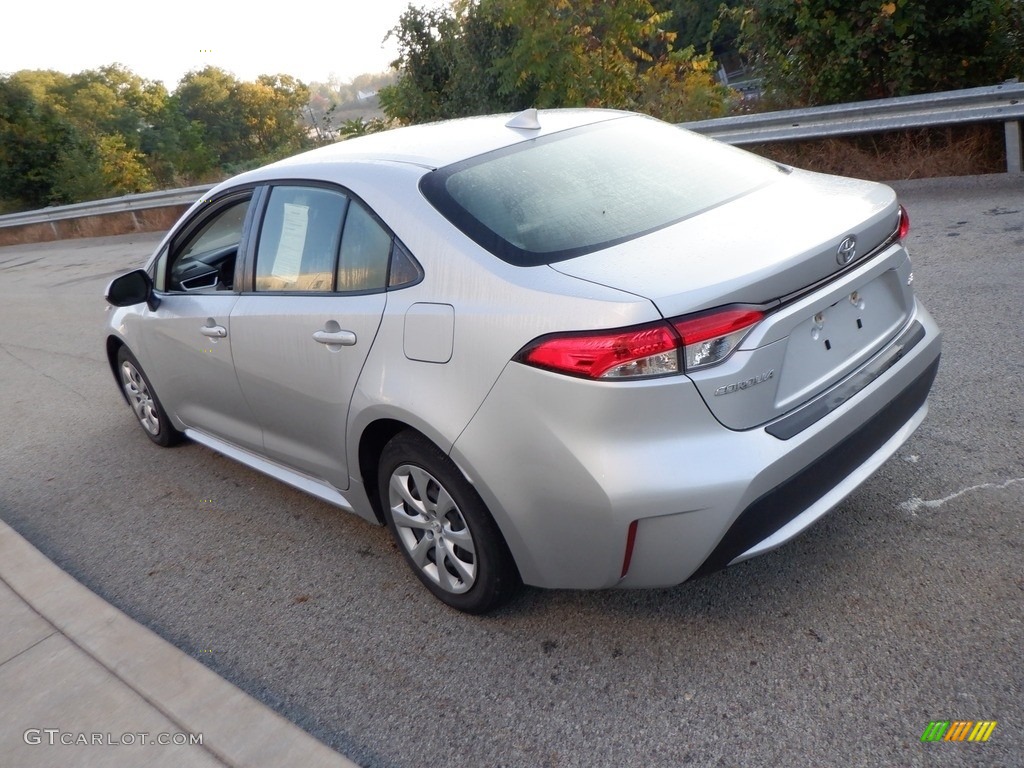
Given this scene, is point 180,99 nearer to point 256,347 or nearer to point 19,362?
point 19,362

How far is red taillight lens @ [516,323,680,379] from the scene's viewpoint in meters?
2.65

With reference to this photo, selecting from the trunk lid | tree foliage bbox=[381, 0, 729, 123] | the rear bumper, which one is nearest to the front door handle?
the rear bumper

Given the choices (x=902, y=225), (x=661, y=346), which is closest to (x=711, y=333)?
(x=661, y=346)

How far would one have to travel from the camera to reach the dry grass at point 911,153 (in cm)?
876

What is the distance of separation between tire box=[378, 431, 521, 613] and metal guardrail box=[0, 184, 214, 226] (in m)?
13.7

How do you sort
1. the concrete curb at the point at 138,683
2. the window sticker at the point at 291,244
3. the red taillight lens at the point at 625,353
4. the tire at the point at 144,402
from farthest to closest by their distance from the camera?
the tire at the point at 144,402, the window sticker at the point at 291,244, the concrete curb at the point at 138,683, the red taillight lens at the point at 625,353

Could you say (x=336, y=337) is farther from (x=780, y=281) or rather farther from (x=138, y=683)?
(x=780, y=281)

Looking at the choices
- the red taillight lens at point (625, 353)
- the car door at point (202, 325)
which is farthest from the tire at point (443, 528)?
the car door at point (202, 325)

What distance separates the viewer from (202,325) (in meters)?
4.45

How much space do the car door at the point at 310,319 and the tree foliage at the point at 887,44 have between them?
833 centimetres

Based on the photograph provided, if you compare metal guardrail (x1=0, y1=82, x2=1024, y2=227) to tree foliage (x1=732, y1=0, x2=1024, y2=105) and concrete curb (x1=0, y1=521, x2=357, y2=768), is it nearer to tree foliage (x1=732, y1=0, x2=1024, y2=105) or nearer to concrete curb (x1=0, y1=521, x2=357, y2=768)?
tree foliage (x1=732, y1=0, x2=1024, y2=105)

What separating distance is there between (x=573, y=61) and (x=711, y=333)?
1282 cm

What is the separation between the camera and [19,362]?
29.0ft

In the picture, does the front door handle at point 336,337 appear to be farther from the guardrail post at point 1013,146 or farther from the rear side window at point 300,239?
the guardrail post at point 1013,146
